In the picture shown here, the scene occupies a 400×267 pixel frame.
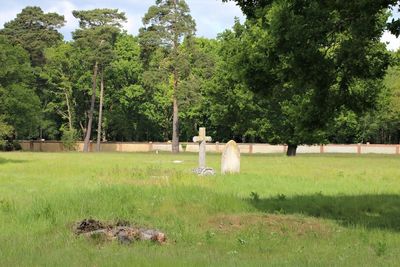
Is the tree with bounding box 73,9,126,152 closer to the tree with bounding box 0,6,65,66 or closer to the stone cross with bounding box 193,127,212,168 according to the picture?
the tree with bounding box 0,6,65,66

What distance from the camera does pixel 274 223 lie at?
11.5m

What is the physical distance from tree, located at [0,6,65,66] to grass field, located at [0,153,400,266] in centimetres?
6325

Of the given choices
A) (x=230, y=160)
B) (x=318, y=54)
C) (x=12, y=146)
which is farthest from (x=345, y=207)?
(x=12, y=146)

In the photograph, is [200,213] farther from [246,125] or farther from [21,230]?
[246,125]

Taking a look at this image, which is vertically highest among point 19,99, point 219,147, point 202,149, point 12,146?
point 19,99

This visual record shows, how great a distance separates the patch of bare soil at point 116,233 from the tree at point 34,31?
243 feet

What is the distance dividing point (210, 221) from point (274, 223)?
135 cm

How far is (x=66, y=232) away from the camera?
403 inches

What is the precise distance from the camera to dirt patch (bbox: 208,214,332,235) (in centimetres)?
1100

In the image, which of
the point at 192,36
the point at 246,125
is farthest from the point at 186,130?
the point at 246,125

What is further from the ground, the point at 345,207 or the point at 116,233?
the point at 116,233

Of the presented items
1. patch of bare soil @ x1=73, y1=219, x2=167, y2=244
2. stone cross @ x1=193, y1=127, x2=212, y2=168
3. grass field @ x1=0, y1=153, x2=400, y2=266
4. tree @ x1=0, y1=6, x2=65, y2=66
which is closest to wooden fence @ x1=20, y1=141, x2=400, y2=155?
tree @ x1=0, y1=6, x2=65, y2=66

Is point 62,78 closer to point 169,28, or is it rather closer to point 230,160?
point 169,28

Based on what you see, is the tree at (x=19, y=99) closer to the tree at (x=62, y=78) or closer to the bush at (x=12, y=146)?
the bush at (x=12, y=146)
